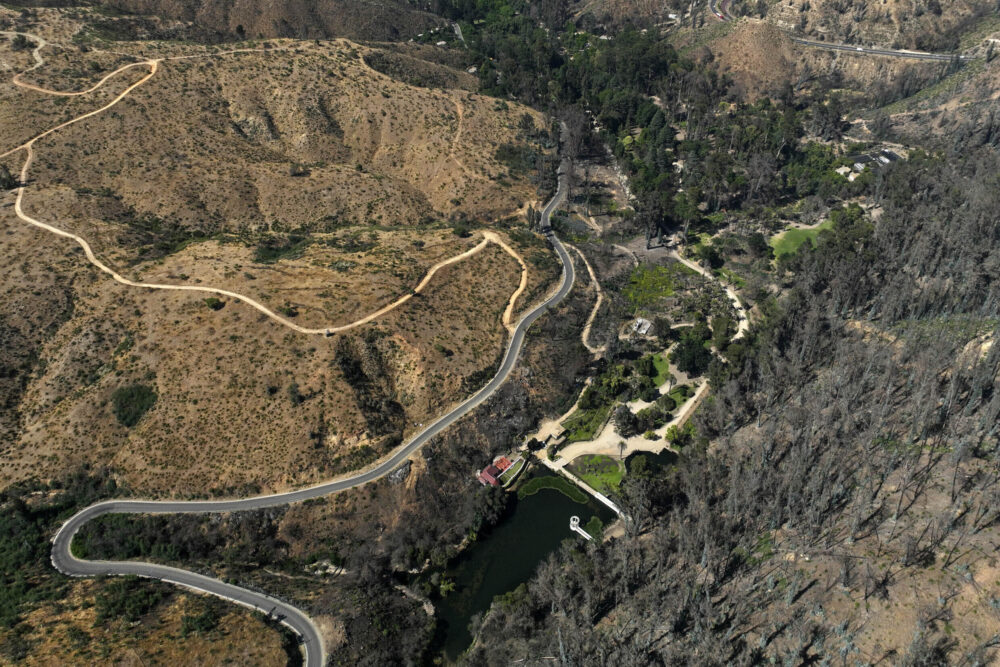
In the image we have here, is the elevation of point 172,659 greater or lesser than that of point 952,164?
lesser

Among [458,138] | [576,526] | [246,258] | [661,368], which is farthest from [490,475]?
[458,138]

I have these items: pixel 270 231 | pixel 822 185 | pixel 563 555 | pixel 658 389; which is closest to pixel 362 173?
pixel 270 231

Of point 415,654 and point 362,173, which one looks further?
point 362,173

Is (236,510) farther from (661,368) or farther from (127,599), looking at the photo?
(661,368)

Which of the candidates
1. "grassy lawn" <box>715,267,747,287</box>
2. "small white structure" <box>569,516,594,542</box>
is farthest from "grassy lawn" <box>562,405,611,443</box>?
"grassy lawn" <box>715,267,747,287</box>

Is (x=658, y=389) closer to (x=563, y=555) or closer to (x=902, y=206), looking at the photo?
(x=563, y=555)

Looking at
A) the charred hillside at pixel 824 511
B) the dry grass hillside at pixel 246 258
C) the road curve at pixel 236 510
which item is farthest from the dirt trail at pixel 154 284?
the charred hillside at pixel 824 511

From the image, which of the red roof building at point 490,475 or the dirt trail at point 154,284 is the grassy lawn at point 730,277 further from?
the red roof building at point 490,475
